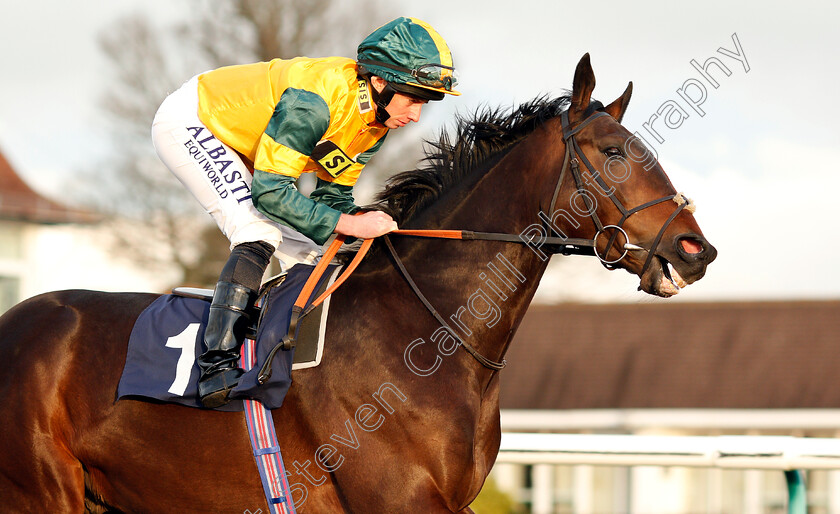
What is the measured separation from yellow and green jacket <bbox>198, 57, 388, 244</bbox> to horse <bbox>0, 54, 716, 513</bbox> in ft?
0.87

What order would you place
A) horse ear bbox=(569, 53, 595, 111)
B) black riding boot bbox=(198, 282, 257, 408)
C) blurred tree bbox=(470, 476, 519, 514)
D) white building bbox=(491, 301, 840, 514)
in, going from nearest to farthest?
1. black riding boot bbox=(198, 282, 257, 408)
2. horse ear bbox=(569, 53, 595, 111)
3. blurred tree bbox=(470, 476, 519, 514)
4. white building bbox=(491, 301, 840, 514)

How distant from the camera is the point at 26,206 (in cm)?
1606

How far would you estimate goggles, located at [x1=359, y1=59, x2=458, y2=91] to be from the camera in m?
3.37

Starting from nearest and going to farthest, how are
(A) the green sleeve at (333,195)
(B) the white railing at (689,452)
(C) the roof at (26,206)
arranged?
(A) the green sleeve at (333,195)
(B) the white railing at (689,452)
(C) the roof at (26,206)

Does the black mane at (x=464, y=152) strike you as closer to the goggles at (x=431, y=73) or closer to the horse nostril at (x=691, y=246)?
the goggles at (x=431, y=73)

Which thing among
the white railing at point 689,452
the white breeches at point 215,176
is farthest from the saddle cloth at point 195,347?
the white railing at point 689,452

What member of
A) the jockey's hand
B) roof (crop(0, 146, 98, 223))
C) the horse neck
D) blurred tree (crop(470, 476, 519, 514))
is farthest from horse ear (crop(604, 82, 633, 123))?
roof (crop(0, 146, 98, 223))

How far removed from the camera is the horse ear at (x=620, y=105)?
347 cm

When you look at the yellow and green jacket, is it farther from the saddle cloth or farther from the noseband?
the noseband

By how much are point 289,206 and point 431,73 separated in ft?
2.32

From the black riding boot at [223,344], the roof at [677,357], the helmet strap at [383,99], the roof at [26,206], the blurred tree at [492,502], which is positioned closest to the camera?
the black riding boot at [223,344]

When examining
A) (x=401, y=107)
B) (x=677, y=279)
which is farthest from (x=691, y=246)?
(x=401, y=107)

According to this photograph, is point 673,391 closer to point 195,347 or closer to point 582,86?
point 582,86

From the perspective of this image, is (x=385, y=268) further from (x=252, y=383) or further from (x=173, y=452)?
(x=173, y=452)
